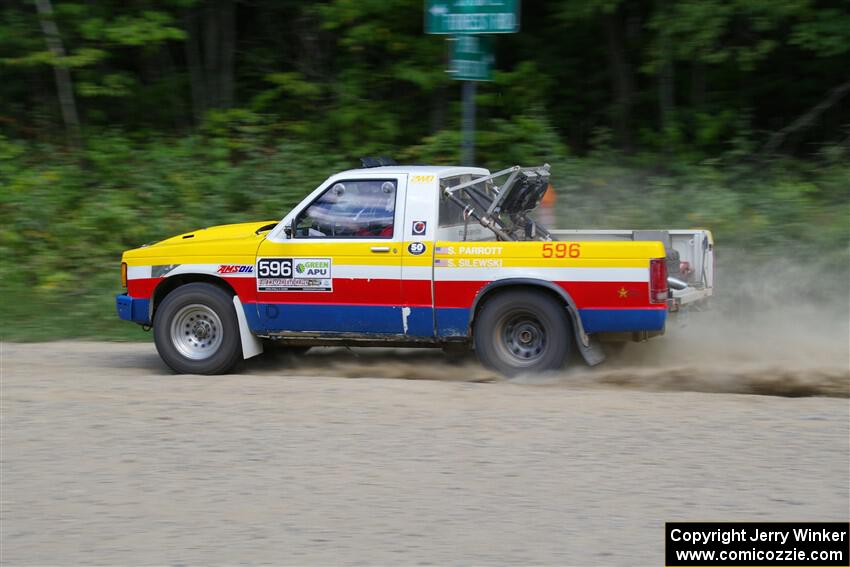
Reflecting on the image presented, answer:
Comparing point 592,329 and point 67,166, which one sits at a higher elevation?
point 67,166

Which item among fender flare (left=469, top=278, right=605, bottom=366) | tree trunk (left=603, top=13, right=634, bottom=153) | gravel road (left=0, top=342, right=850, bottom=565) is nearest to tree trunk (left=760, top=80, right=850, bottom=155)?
tree trunk (left=603, top=13, right=634, bottom=153)

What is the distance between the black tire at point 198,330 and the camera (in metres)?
9.54

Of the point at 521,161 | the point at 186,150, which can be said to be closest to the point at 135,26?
the point at 186,150

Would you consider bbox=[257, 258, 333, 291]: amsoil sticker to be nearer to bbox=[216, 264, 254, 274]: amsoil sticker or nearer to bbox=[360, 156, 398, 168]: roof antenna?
bbox=[216, 264, 254, 274]: amsoil sticker

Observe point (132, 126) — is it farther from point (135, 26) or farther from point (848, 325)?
point (848, 325)

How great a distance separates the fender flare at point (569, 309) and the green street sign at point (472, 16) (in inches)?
110

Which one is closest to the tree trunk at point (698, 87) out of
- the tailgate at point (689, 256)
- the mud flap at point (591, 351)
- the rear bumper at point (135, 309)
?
the tailgate at point (689, 256)

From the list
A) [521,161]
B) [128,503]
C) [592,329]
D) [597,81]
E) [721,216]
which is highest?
[597,81]

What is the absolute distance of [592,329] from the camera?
28.5 feet

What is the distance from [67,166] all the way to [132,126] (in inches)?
80.7

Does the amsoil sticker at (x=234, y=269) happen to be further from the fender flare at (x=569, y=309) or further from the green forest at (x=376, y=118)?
the green forest at (x=376, y=118)

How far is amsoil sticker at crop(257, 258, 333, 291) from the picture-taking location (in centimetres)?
920

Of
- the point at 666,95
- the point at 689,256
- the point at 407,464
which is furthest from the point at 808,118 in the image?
the point at 407,464

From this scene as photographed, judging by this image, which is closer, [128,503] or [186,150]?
[128,503]
